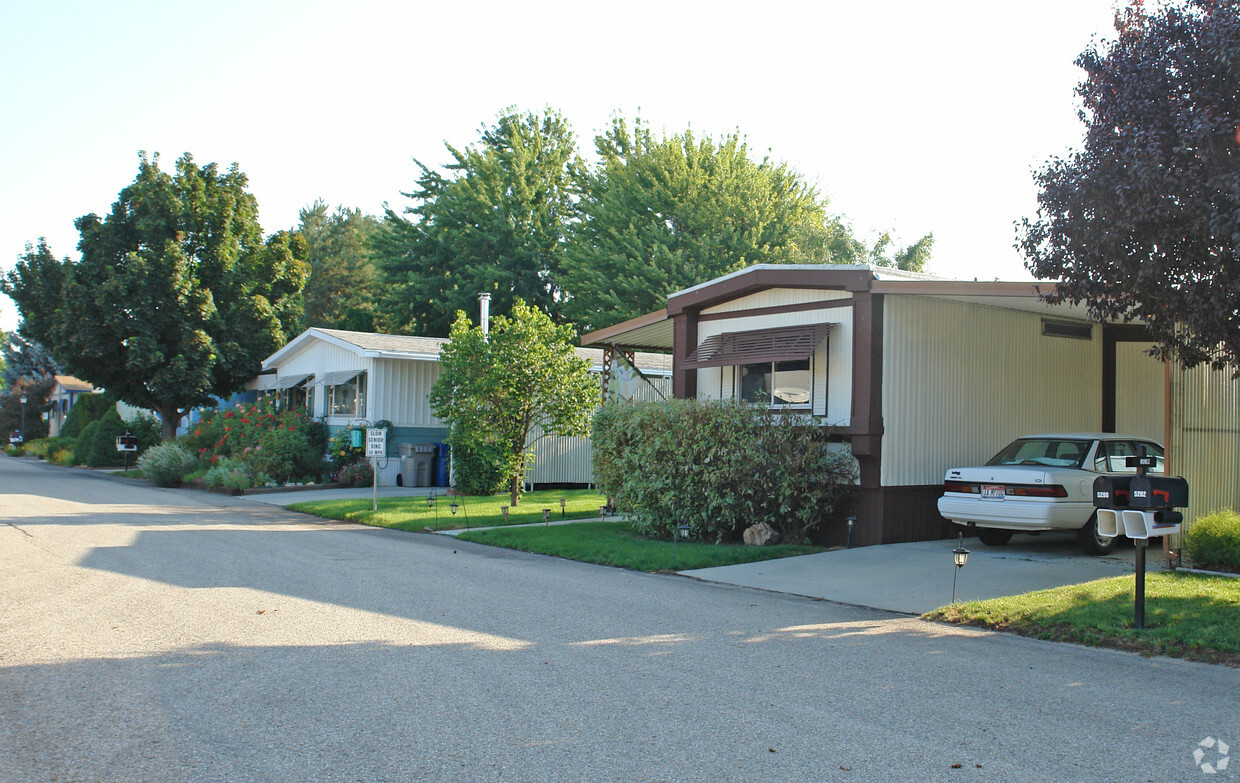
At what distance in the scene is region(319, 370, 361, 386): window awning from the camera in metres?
25.3

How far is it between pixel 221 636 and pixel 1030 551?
31.9ft

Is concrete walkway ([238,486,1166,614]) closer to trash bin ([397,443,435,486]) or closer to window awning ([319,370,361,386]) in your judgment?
trash bin ([397,443,435,486])

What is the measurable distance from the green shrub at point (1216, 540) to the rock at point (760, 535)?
4895mm

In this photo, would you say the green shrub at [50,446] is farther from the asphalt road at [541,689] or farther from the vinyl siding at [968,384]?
the vinyl siding at [968,384]

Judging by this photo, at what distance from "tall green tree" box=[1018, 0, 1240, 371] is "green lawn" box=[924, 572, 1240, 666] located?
2.21m

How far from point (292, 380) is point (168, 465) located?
16.3 feet

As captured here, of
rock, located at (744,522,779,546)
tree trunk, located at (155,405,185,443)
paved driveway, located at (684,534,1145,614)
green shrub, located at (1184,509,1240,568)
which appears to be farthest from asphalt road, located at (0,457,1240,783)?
tree trunk, located at (155,405,185,443)

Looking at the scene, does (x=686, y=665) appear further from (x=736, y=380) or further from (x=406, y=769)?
(x=736, y=380)

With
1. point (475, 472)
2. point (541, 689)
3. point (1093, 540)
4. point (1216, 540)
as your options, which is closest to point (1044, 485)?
point (1093, 540)

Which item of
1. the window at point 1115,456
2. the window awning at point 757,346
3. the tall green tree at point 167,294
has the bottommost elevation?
the window at point 1115,456

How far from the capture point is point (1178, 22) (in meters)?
8.63

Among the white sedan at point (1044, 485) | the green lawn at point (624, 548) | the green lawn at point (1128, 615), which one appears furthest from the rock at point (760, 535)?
the green lawn at point (1128, 615)

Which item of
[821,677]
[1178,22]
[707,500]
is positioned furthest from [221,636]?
[1178,22]

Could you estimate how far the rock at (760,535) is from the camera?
1309cm
